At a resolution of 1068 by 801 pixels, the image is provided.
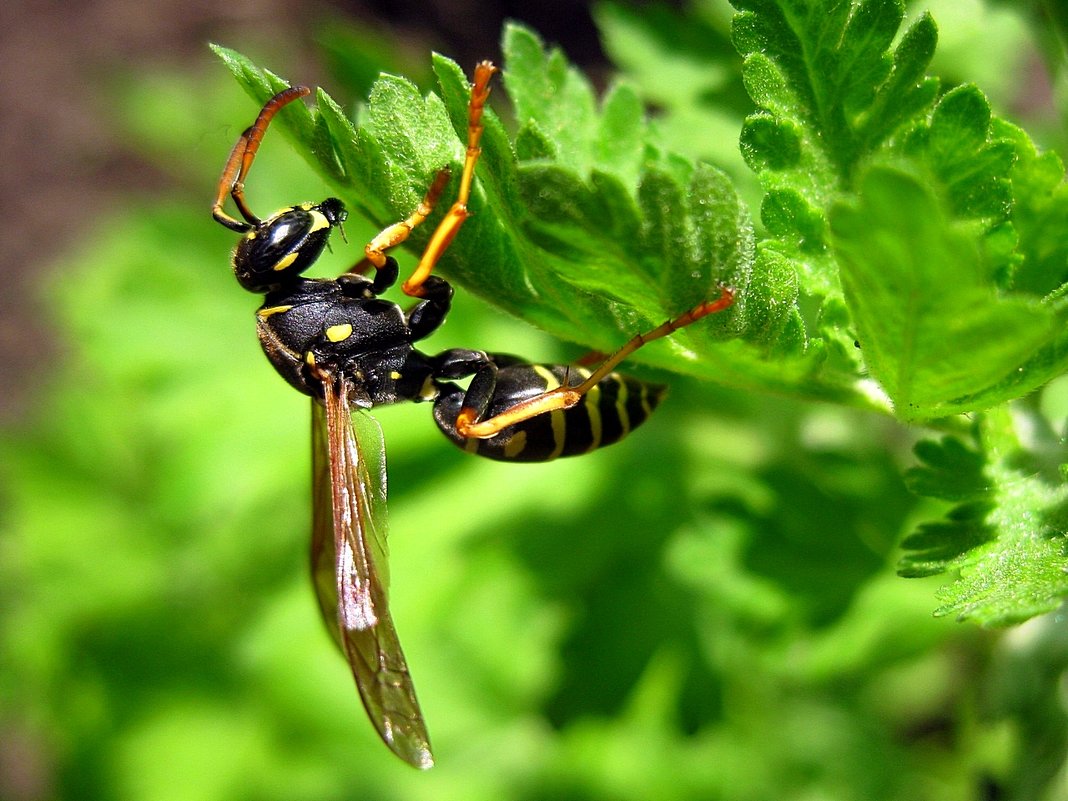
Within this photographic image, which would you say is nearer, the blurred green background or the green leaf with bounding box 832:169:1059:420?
the green leaf with bounding box 832:169:1059:420

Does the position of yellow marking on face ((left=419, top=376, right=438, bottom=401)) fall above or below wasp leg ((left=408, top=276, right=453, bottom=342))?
below

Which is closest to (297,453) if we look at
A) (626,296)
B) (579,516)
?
(579,516)

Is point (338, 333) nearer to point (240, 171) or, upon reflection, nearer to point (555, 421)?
point (240, 171)

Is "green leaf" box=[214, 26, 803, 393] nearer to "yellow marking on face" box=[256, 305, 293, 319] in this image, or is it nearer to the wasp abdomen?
the wasp abdomen

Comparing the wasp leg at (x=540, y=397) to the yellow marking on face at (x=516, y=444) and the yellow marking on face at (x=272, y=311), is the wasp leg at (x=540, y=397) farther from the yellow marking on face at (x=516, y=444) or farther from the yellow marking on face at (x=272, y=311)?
the yellow marking on face at (x=272, y=311)

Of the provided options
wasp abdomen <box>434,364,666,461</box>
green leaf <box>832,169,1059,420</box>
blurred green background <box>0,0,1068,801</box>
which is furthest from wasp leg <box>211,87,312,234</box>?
green leaf <box>832,169,1059,420</box>

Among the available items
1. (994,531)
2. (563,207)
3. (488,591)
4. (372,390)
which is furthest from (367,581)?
(488,591)
